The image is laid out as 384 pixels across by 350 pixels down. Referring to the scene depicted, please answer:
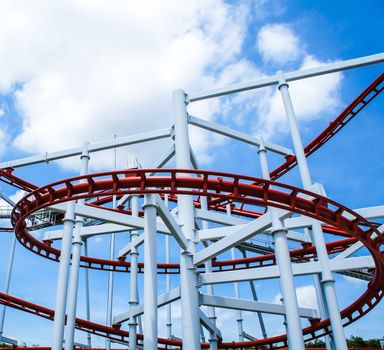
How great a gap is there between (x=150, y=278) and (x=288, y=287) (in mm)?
2267

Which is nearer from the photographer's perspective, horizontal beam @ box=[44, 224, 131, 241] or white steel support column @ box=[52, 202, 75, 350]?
white steel support column @ box=[52, 202, 75, 350]

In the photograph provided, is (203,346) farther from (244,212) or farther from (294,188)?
(294,188)

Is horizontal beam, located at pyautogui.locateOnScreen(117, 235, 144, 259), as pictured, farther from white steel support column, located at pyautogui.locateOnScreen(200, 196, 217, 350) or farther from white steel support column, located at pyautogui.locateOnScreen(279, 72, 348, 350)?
white steel support column, located at pyautogui.locateOnScreen(279, 72, 348, 350)

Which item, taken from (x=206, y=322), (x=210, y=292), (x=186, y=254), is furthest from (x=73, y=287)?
(x=210, y=292)

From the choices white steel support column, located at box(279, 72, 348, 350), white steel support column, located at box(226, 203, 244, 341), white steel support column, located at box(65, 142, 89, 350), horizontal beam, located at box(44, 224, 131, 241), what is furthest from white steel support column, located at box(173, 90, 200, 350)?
white steel support column, located at box(226, 203, 244, 341)

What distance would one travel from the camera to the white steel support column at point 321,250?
7.47 m

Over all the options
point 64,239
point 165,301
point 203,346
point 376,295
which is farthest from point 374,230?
point 203,346

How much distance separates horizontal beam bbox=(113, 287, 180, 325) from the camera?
27.8ft

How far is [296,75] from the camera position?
10.2m

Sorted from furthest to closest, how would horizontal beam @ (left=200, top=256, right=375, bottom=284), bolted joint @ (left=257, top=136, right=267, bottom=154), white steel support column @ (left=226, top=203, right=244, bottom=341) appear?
white steel support column @ (left=226, top=203, right=244, bottom=341), bolted joint @ (left=257, top=136, right=267, bottom=154), horizontal beam @ (left=200, top=256, right=375, bottom=284)

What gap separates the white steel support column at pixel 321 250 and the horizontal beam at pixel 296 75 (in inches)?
12.8

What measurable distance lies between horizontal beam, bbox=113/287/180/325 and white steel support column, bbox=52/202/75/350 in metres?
1.87

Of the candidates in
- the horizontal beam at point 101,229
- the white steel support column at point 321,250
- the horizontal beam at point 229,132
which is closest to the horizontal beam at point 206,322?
the white steel support column at point 321,250

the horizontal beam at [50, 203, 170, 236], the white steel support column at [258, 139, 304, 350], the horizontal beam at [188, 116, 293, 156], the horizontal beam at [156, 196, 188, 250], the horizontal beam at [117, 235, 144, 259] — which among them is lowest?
the white steel support column at [258, 139, 304, 350]
